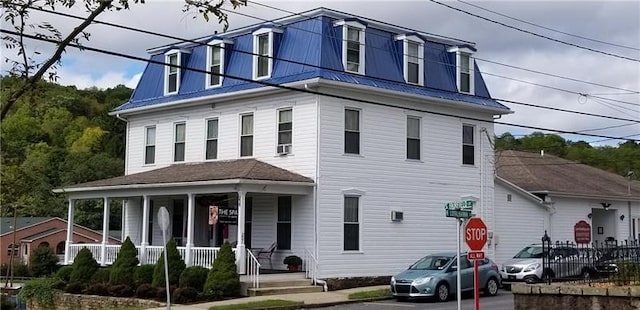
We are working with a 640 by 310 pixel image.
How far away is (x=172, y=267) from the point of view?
25484mm

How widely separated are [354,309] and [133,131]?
16.0 m

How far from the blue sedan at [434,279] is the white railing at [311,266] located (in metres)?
2.99

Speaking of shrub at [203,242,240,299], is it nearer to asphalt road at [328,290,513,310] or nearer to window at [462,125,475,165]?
asphalt road at [328,290,513,310]

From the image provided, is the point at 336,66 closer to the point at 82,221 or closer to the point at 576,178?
the point at 576,178

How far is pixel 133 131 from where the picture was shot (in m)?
34.8

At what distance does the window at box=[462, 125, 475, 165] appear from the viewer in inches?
1267

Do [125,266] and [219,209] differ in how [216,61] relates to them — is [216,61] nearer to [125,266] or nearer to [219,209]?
[219,209]

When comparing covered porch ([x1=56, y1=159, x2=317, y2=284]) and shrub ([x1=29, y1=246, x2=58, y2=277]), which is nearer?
covered porch ([x1=56, y1=159, x2=317, y2=284])

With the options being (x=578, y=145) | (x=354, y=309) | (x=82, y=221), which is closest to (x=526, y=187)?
(x=354, y=309)

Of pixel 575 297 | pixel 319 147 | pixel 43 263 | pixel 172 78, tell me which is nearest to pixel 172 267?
pixel 319 147

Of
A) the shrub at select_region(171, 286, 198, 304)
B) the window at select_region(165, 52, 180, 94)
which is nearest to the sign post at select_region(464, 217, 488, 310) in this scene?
the shrub at select_region(171, 286, 198, 304)

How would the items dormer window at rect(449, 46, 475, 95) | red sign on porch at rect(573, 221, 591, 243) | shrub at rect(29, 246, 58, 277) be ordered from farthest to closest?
shrub at rect(29, 246, 58, 277) < red sign on porch at rect(573, 221, 591, 243) < dormer window at rect(449, 46, 475, 95)

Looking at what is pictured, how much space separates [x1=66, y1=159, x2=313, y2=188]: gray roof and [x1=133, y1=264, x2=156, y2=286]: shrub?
303cm

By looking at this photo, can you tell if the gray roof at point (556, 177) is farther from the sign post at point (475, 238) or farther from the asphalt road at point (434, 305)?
the sign post at point (475, 238)
